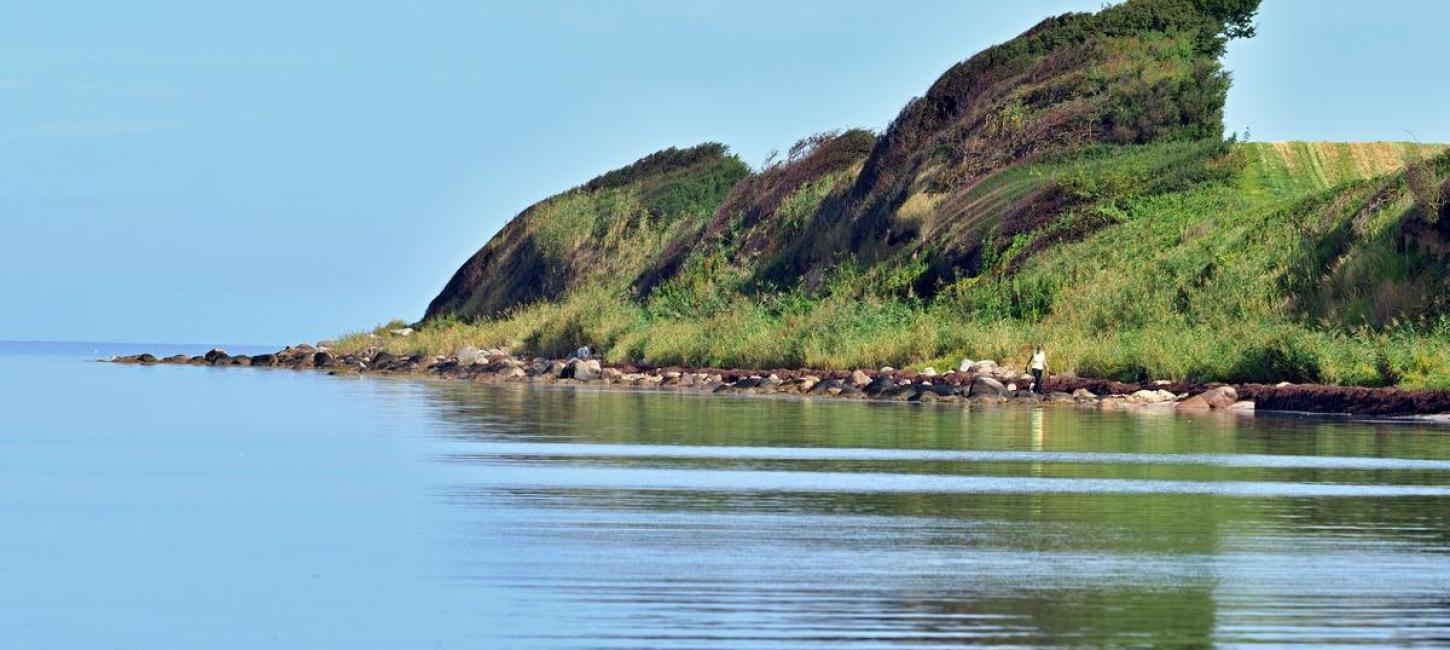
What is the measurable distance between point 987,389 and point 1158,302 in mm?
7970

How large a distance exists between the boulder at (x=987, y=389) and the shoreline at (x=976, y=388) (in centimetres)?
3

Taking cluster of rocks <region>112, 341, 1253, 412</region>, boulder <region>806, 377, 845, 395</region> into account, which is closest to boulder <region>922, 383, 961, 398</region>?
cluster of rocks <region>112, 341, 1253, 412</region>

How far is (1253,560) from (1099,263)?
145ft

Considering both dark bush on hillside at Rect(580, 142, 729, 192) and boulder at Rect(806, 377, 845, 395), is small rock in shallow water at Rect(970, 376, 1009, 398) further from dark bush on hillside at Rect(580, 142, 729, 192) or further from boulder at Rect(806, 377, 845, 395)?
dark bush on hillside at Rect(580, 142, 729, 192)

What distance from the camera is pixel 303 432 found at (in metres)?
35.0

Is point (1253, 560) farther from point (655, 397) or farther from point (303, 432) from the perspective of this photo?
point (655, 397)

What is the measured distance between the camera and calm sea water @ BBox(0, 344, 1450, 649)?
1329cm

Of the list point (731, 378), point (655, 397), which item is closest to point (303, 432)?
point (655, 397)

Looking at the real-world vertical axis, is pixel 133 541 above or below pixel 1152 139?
below

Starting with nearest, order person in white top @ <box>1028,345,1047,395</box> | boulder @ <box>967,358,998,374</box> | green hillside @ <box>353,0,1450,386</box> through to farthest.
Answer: person in white top @ <box>1028,345,1047,395</box> < green hillside @ <box>353,0,1450,386</box> < boulder @ <box>967,358,998,374</box>

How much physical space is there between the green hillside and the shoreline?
1.08m

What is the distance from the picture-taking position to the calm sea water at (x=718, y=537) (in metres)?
13.3

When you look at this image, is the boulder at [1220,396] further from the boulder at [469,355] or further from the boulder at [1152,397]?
the boulder at [469,355]

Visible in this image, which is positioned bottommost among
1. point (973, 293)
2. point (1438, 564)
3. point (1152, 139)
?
point (1438, 564)
